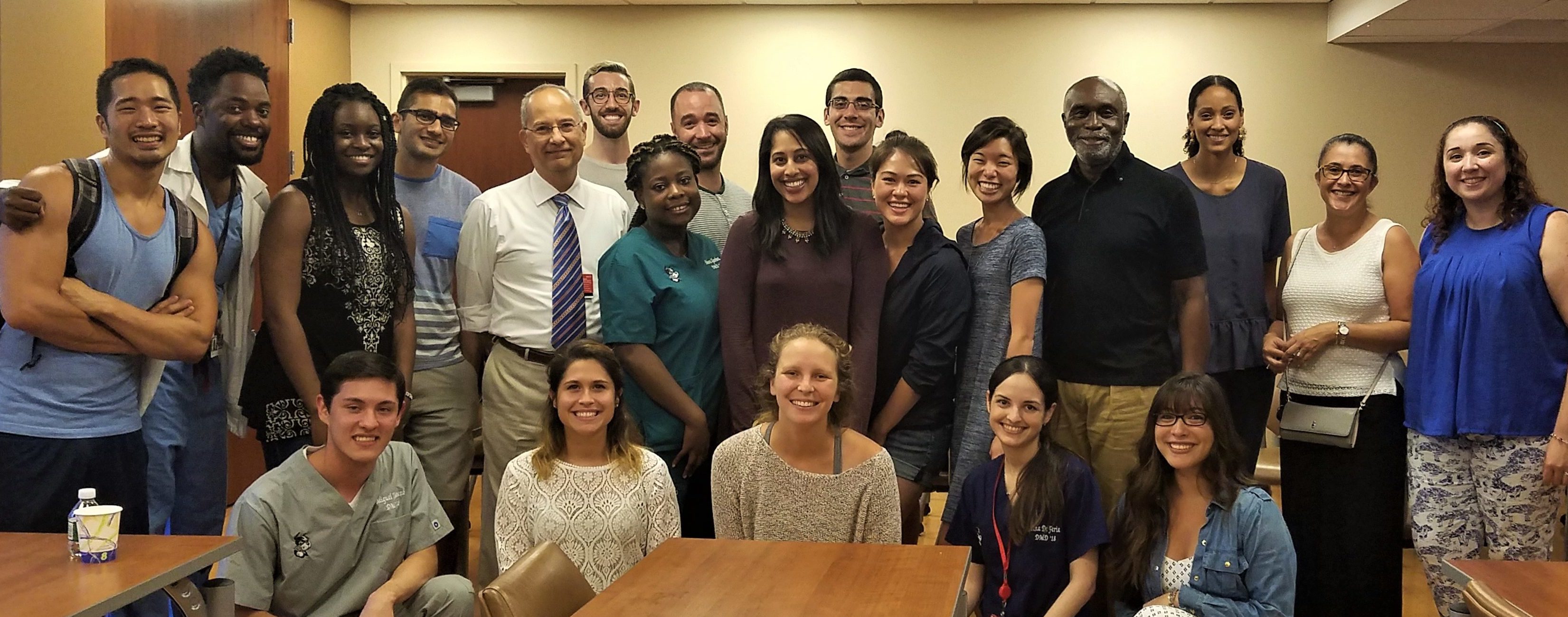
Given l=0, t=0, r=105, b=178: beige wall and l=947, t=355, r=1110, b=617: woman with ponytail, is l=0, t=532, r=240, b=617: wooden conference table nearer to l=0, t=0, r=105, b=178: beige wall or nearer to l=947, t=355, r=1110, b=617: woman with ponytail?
l=0, t=0, r=105, b=178: beige wall

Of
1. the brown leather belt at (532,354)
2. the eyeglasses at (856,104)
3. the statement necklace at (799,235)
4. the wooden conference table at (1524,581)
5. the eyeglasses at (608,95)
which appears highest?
the eyeglasses at (608,95)

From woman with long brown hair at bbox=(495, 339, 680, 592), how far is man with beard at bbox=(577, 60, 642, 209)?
130 centimetres

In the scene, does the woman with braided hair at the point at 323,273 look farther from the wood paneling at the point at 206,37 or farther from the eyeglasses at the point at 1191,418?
the eyeglasses at the point at 1191,418

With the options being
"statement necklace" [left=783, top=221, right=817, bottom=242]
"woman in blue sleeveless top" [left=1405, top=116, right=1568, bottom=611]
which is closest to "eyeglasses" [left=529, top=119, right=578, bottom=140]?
"statement necklace" [left=783, top=221, right=817, bottom=242]

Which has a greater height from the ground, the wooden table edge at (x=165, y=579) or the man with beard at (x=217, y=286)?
the man with beard at (x=217, y=286)

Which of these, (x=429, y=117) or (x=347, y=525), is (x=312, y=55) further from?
(x=347, y=525)

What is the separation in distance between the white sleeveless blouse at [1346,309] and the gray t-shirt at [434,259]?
235 centimetres

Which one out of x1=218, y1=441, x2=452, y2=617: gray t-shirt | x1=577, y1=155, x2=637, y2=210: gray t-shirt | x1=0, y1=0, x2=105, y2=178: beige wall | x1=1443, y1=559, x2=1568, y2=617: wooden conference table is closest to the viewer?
x1=1443, y1=559, x2=1568, y2=617: wooden conference table

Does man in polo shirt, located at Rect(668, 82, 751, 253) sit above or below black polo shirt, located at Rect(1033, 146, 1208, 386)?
above

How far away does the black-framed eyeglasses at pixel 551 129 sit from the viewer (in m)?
3.52

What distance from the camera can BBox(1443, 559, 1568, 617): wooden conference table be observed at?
2006 mm

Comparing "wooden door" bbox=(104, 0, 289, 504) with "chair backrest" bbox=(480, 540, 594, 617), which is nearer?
"chair backrest" bbox=(480, 540, 594, 617)

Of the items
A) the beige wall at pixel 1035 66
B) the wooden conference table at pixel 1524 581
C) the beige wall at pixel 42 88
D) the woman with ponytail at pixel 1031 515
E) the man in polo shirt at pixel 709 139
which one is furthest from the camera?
the beige wall at pixel 1035 66

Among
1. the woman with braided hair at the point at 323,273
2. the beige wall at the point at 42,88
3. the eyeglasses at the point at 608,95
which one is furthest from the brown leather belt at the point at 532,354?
the beige wall at the point at 42,88
